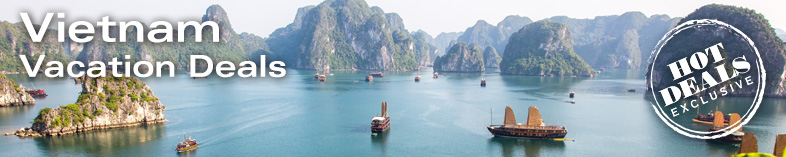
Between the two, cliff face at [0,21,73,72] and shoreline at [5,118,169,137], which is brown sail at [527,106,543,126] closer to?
shoreline at [5,118,169,137]

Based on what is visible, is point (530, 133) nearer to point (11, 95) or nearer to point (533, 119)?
point (533, 119)

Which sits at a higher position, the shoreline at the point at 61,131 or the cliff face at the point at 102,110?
the cliff face at the point at 102,110

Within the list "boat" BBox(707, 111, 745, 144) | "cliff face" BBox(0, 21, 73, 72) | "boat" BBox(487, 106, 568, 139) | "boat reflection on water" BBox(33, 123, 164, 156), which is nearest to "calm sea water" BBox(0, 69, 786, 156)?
"boat reflection on water" BBox(33, 123, 164, 156)

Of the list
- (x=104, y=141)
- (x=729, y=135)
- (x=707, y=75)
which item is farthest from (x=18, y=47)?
(x=707, y=75)

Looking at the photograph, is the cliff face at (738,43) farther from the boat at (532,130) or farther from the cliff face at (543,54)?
the cliff face at (543,54)

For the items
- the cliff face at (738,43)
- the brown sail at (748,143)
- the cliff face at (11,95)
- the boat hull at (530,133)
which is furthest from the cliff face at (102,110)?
the cliff face at (738,43)

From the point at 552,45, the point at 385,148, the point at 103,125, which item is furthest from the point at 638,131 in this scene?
the point at 552,45
